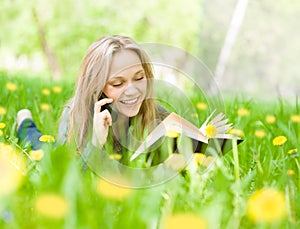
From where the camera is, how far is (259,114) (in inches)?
83.6

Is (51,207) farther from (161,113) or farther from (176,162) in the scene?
(161,113)

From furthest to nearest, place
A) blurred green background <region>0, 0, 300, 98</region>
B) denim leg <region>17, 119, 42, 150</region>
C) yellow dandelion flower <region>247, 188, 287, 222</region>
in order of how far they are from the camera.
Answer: blurred green background <region>0, 0, 300, 98</region>
denim leg <region>17, 119, 42, 150</region>
yellow dandelion flower <region>247, 188, 287, 222</region>

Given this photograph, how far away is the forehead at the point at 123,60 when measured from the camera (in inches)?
57.1

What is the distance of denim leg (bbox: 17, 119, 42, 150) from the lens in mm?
1843

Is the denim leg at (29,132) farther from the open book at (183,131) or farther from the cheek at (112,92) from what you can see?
the open book at (183,131)

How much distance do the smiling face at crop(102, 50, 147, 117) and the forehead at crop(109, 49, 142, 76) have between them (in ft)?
0.12

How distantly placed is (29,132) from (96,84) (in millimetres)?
495

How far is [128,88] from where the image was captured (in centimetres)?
133

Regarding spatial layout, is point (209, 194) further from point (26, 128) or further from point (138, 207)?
point (26, 128)

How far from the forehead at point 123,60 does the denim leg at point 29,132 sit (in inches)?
18.8

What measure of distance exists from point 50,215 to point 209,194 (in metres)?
0.33

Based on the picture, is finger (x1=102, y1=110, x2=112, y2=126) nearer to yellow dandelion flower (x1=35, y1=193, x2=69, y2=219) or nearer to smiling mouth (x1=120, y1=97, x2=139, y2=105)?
smiling mouth (x1=120, y1=97, x2=139, y2=105)

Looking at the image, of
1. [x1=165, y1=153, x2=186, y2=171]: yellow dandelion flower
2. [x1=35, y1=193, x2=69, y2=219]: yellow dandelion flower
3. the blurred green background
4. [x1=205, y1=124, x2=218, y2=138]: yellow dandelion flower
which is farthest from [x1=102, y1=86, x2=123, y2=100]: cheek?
the blurred green background

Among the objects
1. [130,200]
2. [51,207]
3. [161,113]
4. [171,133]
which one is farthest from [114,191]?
[161,113]
